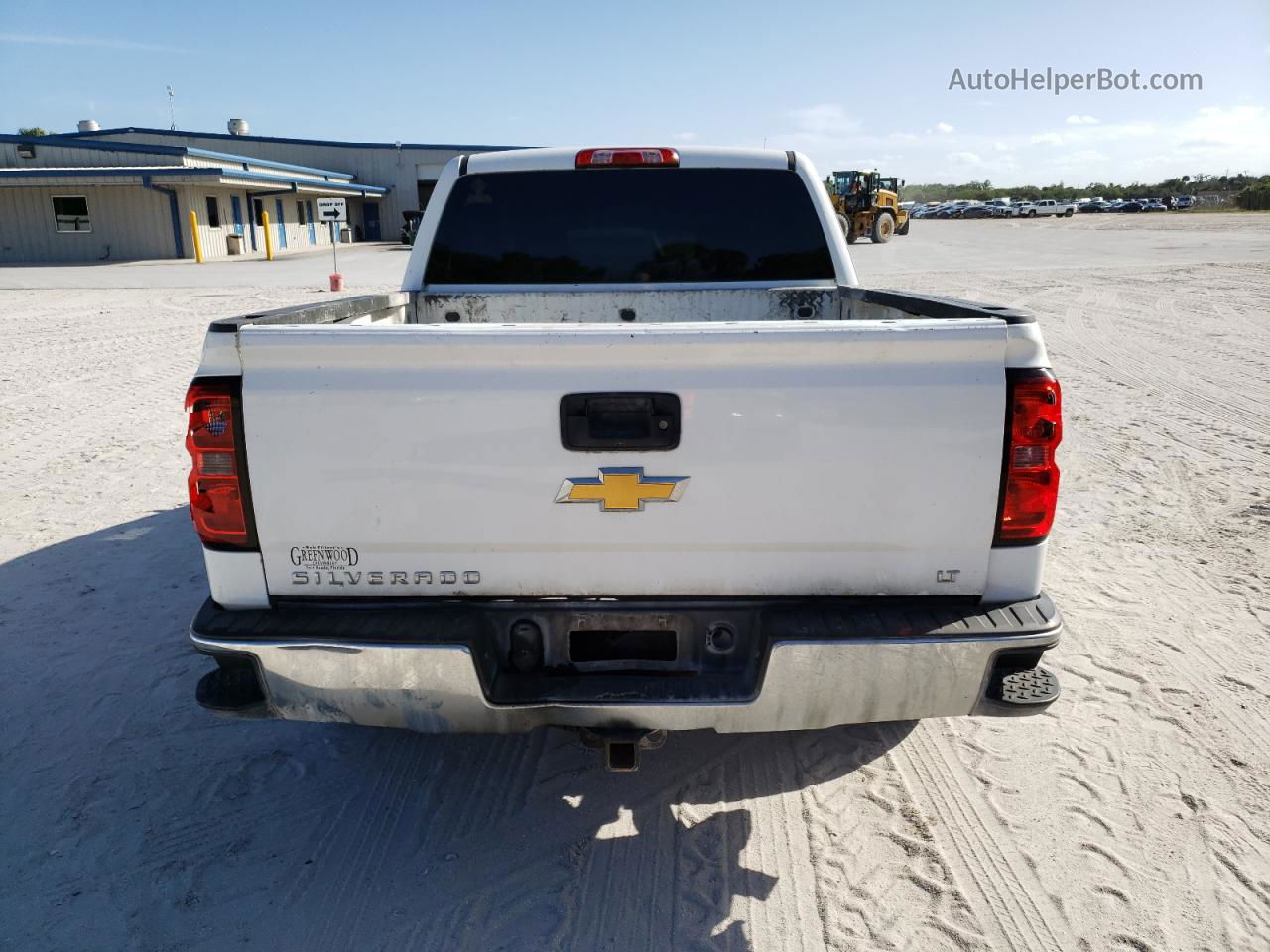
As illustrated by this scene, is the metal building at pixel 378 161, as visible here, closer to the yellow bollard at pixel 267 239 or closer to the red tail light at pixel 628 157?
the yellow bollard at pixel 267 239

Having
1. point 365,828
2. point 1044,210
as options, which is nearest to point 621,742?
point 365,828

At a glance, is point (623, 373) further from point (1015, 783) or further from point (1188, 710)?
point (1188, 710)

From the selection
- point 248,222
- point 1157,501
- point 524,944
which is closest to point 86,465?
point 524,944

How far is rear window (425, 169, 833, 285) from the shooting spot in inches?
177

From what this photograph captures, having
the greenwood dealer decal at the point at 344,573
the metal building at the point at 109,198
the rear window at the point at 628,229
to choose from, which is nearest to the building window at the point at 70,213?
the metal building at the point at 109,198

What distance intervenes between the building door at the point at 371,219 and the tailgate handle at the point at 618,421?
52395mm

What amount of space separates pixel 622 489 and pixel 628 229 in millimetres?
2450

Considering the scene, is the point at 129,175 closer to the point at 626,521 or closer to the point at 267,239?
the point at 267,239

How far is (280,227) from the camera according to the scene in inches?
1609

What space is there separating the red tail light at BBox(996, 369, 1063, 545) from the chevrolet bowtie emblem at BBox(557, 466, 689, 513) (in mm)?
908

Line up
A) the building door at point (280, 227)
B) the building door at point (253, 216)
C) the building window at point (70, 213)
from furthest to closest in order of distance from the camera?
the building door at point (280, 227)
the building door at point (253, 216)
the building window at point (70, 213)

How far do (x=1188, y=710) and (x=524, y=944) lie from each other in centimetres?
299

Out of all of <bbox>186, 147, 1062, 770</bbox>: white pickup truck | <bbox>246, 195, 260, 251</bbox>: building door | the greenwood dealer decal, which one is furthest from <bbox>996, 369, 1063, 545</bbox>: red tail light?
<bbox>246, 195, 260, 251</bbox>: building door

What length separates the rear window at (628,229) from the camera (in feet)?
14.7
